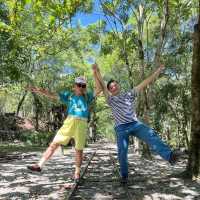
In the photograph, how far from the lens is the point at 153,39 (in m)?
33.5

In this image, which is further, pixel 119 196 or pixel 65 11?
pixel 65 11

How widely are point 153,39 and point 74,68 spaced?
24.7 m

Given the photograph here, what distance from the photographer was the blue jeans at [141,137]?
8.38 m

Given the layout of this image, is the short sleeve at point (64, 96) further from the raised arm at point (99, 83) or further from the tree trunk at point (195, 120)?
the tree trunk at point (195, 120)

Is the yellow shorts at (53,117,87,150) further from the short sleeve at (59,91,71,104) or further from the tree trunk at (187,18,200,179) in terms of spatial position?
the tree trunk at (187,18,200,179)

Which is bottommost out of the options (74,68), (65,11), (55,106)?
(65,11)

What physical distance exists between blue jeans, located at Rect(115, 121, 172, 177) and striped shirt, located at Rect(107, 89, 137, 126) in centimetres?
10

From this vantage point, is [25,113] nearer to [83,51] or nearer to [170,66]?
[83,51]

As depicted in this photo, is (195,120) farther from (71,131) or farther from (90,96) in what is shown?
(71,131)

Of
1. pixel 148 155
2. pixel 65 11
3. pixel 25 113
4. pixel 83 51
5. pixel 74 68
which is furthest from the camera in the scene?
pixel 25 113

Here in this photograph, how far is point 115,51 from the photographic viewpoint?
30000 mm

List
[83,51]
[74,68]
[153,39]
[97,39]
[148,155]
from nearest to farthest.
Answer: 1. [148,155]
2. [97,39]
3. [153,39]
4. [83,51]
5. [74,68]

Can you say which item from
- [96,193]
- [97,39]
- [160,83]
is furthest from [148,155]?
[160,83]

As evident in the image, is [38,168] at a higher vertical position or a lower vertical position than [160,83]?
lower
